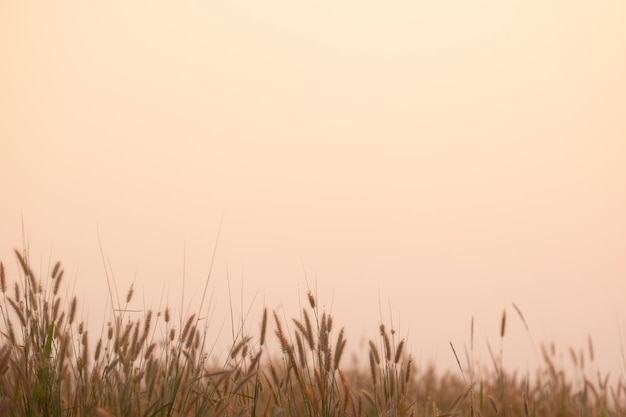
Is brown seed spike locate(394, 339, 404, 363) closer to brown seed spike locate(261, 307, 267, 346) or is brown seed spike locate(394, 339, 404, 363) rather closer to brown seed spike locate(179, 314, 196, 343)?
brown seed spike locate(261, 307, 267, 346)

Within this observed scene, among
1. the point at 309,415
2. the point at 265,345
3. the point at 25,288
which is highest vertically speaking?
the point at 25,288

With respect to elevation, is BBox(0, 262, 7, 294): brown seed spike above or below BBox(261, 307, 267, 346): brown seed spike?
above

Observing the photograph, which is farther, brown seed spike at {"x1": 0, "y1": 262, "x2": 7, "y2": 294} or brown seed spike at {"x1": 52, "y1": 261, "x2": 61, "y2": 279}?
brown seed spike at {"x1": 52, "y1": 261, "x2": 61, "y2": 279}

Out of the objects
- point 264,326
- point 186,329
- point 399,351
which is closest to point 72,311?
point 186,329

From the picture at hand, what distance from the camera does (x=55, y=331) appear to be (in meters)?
2.88

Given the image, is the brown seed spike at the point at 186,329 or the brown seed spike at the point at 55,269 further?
the brown seed spike at the point at 55,269

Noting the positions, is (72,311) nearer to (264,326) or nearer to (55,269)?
(55,269)

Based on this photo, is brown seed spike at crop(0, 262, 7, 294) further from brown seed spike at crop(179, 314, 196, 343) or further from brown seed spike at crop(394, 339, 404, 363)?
brown seed spike at crop(394, 339, 404, 363)

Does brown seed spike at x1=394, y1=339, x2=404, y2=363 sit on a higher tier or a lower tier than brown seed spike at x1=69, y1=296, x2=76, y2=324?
lower

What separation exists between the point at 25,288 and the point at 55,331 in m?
0.27

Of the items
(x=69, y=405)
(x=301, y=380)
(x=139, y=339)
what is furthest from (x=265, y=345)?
(x=69, y=405)

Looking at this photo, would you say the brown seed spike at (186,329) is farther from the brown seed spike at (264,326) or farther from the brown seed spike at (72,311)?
the brown seed spike at (72,311)

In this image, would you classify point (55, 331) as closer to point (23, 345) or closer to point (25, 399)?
point (23, 345)

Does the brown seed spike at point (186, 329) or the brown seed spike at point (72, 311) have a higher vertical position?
the brown seed spike at point (72, 311)
